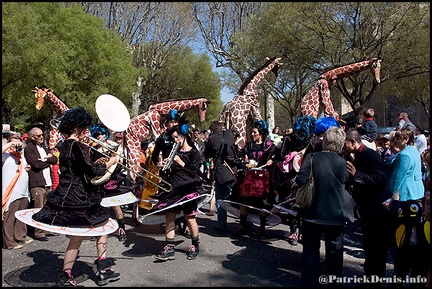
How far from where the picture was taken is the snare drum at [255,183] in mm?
5695

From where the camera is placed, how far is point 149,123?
28.3ft

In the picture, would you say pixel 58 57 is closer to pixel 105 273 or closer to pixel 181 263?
pixel 181 263

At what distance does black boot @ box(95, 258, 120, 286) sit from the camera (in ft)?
14.1

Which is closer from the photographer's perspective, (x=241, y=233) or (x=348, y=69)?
(x=241, y=233)

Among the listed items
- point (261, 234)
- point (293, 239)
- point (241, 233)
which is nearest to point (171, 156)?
point (241, 233)

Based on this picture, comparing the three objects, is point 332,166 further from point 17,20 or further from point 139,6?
point 139,6

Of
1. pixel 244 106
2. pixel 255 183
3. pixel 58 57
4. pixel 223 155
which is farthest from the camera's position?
pixel 58 57

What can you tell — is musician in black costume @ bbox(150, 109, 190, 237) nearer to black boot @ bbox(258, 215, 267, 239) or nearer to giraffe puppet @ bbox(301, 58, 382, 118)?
black boot @ bbox(258, 215, 267, 239)

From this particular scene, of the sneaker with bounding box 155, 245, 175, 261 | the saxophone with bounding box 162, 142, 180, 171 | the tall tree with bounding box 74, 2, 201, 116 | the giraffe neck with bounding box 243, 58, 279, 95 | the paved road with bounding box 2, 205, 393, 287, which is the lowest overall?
the paved road with bounding box 2, 205, 393, 287

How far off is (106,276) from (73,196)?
947mm

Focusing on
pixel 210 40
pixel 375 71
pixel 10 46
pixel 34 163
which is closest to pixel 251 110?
pixel 375 71

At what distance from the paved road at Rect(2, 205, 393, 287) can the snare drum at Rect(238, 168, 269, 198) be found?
73 centimetres

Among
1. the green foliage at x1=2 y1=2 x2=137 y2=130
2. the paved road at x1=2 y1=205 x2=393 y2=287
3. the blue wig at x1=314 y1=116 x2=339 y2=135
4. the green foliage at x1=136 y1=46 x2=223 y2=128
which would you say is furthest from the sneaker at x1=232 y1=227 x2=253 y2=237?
the green foliage at x1=136 y1=46 x2=223 y2=128

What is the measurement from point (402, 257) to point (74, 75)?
19416 mm
